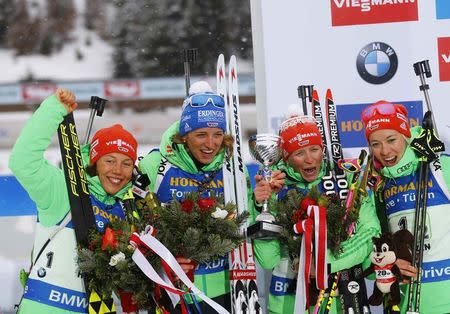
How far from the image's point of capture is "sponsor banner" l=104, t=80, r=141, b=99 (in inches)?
447

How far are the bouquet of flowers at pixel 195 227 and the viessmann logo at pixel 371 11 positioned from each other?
6.52 ft

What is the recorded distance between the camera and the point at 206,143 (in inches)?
161

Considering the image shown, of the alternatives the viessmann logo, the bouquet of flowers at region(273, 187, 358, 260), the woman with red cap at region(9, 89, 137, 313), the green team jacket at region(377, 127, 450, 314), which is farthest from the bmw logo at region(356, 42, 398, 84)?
the woman with red cap at region(9, 89, 137, 313)

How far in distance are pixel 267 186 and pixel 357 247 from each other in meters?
0.53

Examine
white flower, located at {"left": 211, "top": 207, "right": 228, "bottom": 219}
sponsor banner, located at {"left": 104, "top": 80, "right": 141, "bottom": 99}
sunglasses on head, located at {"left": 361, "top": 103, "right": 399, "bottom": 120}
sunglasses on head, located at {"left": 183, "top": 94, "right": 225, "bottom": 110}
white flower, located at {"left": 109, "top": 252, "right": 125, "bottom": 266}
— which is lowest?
white flower, located at {"left": 109, "top": 252, "right": 125, "bottom": 266}

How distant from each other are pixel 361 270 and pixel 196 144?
3.51 ft

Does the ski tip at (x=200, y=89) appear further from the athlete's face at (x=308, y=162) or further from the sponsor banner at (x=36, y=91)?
the sponsor banner at (x=36, y=91)

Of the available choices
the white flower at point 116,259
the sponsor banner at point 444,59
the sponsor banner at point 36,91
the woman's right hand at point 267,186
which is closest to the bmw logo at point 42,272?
the white flower at point 116,259

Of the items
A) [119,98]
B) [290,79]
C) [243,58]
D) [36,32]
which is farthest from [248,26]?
[290,79]

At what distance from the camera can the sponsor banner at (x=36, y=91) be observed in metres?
11.2

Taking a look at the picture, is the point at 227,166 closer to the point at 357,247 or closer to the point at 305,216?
the point at 305,216

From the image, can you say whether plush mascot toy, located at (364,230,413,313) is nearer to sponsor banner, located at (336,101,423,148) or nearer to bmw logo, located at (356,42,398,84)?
sponsor banner, located at (336,101,423,148)

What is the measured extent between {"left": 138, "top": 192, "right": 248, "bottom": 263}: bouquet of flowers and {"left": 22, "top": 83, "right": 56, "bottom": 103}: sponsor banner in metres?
7.81

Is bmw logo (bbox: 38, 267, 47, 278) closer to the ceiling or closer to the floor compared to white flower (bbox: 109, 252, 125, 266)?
closer to the floor
